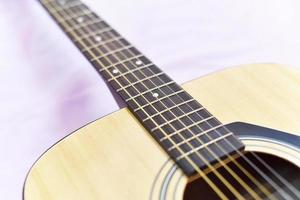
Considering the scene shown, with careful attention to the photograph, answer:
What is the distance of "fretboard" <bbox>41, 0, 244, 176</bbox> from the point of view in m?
0.56

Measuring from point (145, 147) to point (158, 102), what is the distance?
3.2 inches

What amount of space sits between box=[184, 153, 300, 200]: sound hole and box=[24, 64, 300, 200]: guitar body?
0.04 feet

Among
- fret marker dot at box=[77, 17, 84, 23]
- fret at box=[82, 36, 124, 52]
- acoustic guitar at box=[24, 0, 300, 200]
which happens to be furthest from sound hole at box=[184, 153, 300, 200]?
fret marker dot at box=[77, 17, 84, 23]

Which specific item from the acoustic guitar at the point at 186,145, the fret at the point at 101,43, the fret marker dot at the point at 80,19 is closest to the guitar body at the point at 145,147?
the acoustic guitar at the point at 186,145

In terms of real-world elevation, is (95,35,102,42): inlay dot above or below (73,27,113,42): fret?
above

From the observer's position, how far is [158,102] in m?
0.63

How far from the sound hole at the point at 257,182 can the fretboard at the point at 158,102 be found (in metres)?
0.02

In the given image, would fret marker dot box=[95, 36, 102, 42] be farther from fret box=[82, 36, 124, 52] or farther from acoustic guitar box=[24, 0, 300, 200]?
acoustic guitar box=[24, 0, 300, 200]

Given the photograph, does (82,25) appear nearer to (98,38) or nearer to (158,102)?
(98,38)

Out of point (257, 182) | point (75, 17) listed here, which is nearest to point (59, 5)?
point (75, 17)

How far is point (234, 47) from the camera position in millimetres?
904

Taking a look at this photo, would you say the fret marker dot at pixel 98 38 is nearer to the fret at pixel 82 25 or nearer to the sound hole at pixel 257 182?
the fret at pixel 82 25

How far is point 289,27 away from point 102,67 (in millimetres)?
433

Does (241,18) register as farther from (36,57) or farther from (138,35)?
(36,57)
